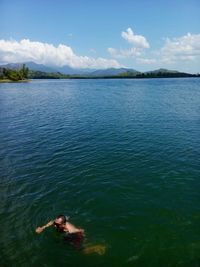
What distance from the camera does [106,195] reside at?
1992 centimetres

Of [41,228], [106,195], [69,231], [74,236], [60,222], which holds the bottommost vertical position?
[106,195]

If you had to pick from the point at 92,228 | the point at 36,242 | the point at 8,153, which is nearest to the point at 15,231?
the point at 36,242

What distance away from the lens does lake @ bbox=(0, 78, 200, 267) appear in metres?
14.0

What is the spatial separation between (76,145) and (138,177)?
11941mm

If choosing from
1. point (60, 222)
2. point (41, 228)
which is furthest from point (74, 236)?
point (41, 228)

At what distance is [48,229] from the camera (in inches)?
627

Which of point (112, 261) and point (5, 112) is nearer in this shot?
point (112, 261)

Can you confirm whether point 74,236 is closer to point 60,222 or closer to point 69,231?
point 69,231

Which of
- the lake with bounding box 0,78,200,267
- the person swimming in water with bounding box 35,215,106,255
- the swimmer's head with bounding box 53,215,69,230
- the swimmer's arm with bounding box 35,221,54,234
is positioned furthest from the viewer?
the swimmer's arm with bounding box 35,221,54,234

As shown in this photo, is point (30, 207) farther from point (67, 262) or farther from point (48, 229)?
point (67, 262)

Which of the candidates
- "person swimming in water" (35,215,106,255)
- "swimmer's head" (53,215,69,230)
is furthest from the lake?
"swimmer's head" (53,215,69,230)

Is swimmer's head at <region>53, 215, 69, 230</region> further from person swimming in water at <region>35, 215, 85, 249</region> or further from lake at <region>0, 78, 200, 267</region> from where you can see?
lake at <region>0, 78, 200, 267</region>

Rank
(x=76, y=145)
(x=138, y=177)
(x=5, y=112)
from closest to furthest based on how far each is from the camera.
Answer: (x=138, y=177) → (x=76, y=145) → (x=5, y=112)

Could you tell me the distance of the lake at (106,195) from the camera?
14031 mm
